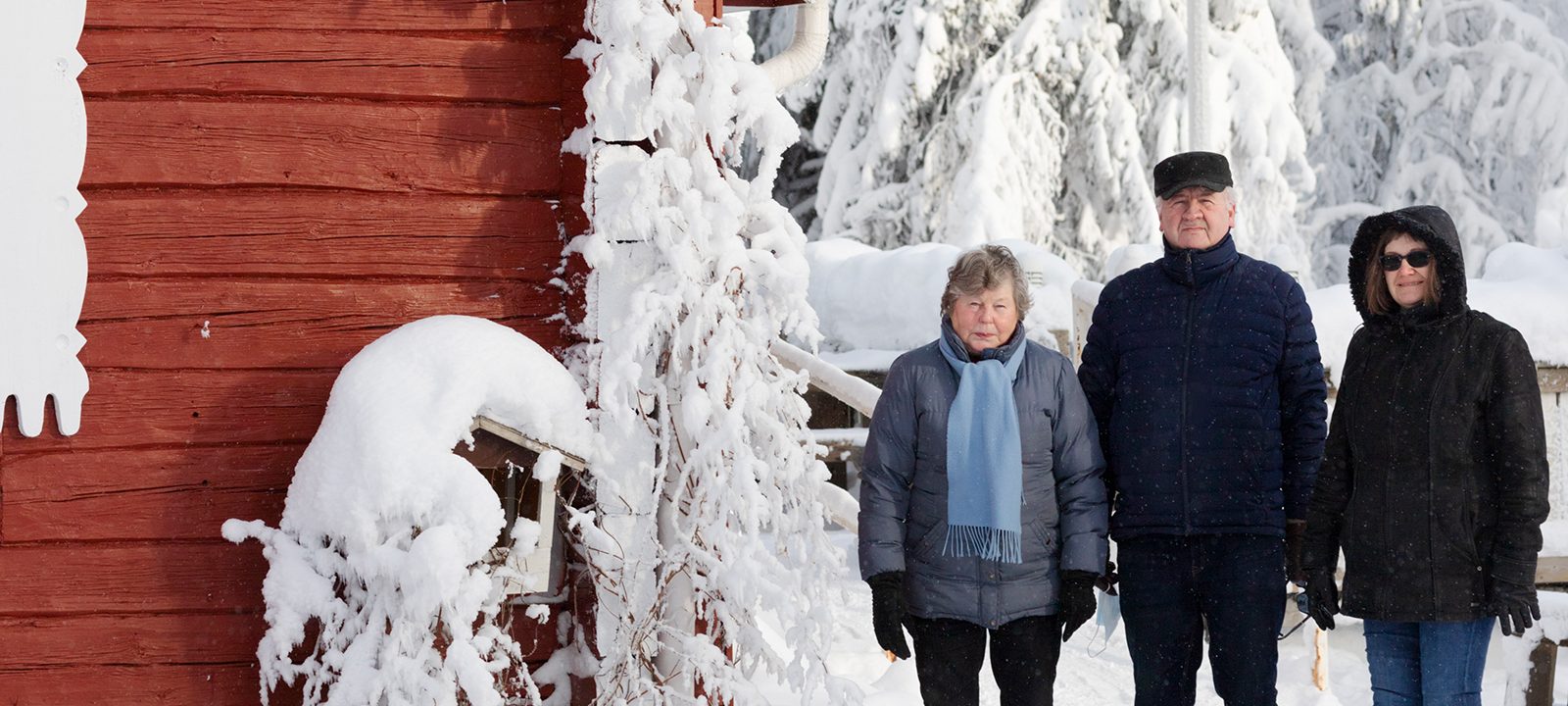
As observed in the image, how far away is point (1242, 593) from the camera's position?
127 inches

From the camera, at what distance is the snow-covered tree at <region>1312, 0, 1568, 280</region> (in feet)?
53.2

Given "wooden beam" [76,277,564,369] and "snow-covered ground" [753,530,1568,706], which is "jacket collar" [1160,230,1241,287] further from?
"snow-covered ground" [753,530,1568,706]

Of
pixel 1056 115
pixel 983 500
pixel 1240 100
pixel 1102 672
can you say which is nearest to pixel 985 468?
pixel 983 500

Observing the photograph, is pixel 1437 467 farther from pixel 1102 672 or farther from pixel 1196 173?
pixel 1102 672

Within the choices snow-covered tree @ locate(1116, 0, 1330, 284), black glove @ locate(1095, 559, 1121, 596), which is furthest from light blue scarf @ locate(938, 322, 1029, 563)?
snow-covered tree @ locate(1116, 0, 1330, 284)

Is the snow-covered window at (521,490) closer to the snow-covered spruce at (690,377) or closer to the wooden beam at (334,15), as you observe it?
the snow-covered spruce at (690,377)

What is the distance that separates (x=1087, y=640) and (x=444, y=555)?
3.69 m

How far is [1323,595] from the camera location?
3.26m

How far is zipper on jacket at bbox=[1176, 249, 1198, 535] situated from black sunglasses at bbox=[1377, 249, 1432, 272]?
398 mm

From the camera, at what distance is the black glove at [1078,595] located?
3.19 meters

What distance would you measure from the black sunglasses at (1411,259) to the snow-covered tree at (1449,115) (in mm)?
13934

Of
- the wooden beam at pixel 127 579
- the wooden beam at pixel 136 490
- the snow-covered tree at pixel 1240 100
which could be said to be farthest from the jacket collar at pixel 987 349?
the snow-covered tree at pixel 1240 100

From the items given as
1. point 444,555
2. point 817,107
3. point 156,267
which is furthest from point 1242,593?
point 817,107

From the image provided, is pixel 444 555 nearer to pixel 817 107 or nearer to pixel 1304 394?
pixel 1304 394
